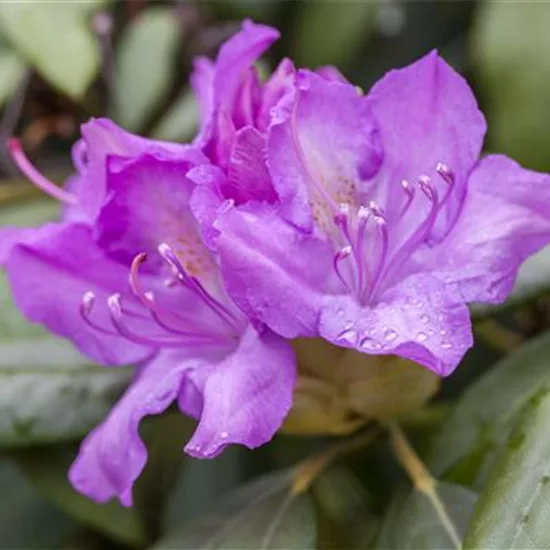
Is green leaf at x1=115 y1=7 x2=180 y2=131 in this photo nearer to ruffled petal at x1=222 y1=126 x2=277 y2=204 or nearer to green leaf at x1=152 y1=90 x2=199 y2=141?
green leaf at x1=152 y1=90 x2=199 y2=141

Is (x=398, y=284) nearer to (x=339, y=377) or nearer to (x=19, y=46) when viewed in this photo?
(x=339, y=377)

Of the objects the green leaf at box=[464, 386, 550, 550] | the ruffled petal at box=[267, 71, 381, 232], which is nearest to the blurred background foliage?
the green leaf at box=[464, 386, 550, 550]

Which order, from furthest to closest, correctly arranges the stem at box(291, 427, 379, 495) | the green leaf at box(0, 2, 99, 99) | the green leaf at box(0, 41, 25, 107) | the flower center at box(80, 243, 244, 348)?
the green leaf at box(0, 41, 25, 107)
the green leaf at box(0, 2, 99, 99)
the stem at box(291, 427, 379, 495)
the flower center at box(80, 243, 244, 348)

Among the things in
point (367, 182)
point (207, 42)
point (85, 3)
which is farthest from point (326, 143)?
point (207, 42)

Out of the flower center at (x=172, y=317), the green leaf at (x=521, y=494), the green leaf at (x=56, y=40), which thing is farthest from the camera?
the green leaf at (x=56, y=40)

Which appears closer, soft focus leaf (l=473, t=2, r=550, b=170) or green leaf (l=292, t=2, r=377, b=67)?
soft focus leaf (l=473, t=2, r=550, b=170)

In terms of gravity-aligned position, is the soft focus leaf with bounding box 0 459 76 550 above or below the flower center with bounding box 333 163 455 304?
below

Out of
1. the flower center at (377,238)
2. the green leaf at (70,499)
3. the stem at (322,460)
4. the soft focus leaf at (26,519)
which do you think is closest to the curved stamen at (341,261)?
the flower center at (377,238)

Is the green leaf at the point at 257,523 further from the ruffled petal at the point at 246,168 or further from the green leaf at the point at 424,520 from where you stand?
the ruffled petal at the point at 246,168
